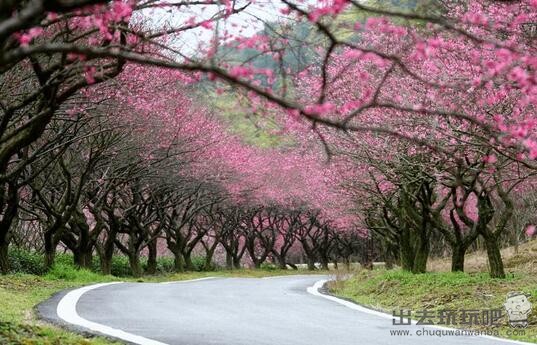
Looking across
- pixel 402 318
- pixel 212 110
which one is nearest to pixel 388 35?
pixel 402 318

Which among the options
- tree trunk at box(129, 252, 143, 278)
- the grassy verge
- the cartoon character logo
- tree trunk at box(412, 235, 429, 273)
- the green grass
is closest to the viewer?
the grassy verge

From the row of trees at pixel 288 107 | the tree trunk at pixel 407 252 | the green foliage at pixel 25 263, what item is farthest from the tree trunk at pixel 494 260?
the green foliage at pixel 25 263

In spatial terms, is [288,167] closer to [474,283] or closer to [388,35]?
[388,35]

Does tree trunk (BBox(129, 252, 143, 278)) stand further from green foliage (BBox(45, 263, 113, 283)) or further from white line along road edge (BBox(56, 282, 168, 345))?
white line along road edge (BBox(56, 282, 168, 345))

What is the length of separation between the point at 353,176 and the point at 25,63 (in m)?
14.6

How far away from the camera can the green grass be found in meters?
14.3

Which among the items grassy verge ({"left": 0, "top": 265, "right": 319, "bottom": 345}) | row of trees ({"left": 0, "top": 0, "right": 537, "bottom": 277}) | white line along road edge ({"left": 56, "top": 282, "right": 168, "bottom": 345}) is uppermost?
row of trees ({"left": 0, "top": 0, "right": 537, "bottom": 277})

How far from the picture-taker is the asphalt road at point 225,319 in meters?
9.68

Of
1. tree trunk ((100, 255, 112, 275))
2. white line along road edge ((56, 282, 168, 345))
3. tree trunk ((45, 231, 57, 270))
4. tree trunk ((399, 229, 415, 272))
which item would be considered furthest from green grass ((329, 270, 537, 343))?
tree trunk ((100, 255, 112, 275))

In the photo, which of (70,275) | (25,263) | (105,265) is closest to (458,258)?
(70,275)

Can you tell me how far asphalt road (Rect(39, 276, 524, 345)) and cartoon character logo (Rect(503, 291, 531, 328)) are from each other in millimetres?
1910

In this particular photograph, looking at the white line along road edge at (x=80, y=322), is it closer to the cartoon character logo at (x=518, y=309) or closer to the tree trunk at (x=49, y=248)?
the cartoon character logo at (x=518, y=309)

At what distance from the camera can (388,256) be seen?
41406 mm

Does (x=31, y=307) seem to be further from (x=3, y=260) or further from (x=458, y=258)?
(x=458, y=258)
